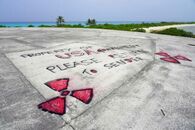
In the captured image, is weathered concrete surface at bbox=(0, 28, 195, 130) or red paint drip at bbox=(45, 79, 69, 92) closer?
weathered concrete surface at bbox=(0, 28, 195, 130)

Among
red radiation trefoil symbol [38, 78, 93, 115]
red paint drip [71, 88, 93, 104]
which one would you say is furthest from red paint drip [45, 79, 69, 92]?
red paint drip [71, 88, 93, 104]

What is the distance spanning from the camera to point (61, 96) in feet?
8.77

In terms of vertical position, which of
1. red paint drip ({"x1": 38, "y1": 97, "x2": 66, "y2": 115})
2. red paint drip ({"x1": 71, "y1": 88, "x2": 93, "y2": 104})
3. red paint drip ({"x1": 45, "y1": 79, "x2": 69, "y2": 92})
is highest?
red paint drip ({"x1": 45, "y1": 79, "x2": 69, "y2": 92})

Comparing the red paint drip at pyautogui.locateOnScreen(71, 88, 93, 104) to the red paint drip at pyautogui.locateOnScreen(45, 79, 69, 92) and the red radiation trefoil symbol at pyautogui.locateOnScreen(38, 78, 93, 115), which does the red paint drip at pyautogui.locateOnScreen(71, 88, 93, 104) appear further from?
the red paint drip at pyautogui.locateOnScreen(45, 79, 69, 92)

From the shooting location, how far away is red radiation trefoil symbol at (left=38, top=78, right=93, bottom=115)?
2.32 metres

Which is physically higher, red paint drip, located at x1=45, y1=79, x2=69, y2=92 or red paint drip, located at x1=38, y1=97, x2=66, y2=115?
red paint drip, located at x1=45, y1=79, x2=69, y2=92

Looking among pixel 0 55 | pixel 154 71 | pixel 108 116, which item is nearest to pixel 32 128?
pixel 108 116

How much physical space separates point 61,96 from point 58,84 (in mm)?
502

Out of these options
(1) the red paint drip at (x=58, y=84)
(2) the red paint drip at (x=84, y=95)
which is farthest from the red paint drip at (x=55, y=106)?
Answer: (1) the red paint drip at (x=58, y=84)

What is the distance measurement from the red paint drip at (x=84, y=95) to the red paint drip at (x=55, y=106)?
0.80ft

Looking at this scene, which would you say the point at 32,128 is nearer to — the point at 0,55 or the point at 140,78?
the point at 140,78

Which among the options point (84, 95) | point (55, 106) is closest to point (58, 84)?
point (84, 95)

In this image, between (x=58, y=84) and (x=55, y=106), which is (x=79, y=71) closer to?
(x=58, y=84)

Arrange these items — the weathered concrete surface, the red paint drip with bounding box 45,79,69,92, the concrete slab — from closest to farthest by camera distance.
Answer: the weathered concrete surface → the concrete slab → the red paint drip with bounding box 45,79,69,92
